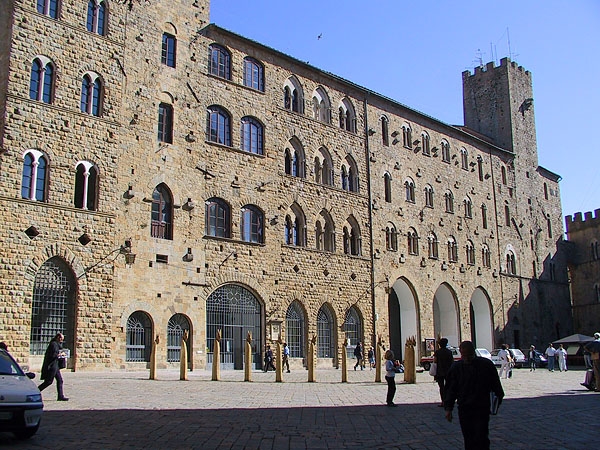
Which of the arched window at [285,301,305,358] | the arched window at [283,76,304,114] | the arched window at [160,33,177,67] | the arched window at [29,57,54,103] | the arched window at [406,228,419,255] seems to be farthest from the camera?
the arched window at [406,228,419,255]

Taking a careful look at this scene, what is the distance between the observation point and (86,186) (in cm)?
2430

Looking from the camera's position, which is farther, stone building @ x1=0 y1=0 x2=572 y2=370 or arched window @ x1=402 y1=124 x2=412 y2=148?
arched window @ x1=402 y1=124 x2=412 y2=148

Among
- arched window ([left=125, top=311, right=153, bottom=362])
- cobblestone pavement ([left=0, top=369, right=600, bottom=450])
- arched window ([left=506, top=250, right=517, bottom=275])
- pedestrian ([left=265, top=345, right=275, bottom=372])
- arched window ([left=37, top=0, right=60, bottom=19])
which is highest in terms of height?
arched window ([left=37, top=0, right=60, bottom=19])

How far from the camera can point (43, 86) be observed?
77.9ft

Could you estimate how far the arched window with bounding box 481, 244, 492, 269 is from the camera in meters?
43.9

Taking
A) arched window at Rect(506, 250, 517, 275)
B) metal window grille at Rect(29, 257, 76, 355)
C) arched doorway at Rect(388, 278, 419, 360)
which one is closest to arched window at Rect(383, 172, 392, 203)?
arched doorway at Rect(388, 278, 419, 360)

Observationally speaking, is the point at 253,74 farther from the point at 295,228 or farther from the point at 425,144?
the point at 425,144

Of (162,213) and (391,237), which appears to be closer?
(162,213)

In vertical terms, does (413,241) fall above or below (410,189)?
below

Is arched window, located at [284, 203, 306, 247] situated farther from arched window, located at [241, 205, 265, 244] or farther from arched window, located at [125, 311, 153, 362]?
arched window, located at [125, 311, 153, 362]

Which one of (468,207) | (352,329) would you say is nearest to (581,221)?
(468,207)

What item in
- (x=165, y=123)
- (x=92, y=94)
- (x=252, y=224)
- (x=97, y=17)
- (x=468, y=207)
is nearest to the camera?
(x=92, y=94)

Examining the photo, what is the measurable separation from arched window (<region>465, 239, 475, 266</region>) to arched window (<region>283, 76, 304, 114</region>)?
1597 cm

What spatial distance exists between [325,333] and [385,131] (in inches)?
Result: 501
